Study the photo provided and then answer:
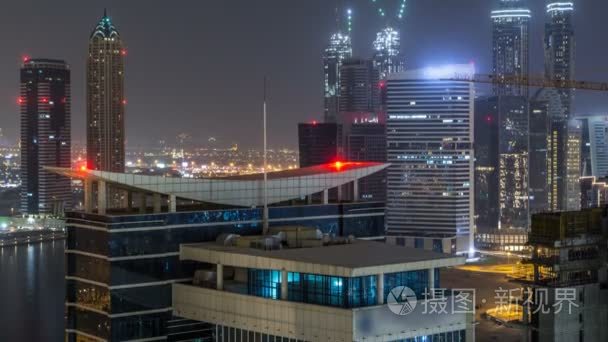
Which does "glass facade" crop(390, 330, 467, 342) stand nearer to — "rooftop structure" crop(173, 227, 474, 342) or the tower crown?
"rooftop structure" crop(173, 227, 474, 342)

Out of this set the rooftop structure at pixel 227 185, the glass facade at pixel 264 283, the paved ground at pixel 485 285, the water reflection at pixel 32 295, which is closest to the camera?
the glass facade at pixel 264 283

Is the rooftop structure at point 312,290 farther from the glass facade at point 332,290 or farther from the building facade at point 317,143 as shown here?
the building facade at point 317,143

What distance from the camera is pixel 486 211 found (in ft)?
305

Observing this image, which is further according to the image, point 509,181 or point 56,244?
point 509,181

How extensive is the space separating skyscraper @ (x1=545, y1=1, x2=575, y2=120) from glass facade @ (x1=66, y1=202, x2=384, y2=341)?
332 ft

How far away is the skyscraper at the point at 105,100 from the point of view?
9994 centimetres

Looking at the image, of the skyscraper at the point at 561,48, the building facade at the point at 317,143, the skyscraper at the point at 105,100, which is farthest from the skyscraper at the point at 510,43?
the skyscraper at the point at 105,100

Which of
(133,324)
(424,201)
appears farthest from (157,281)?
(424,201)

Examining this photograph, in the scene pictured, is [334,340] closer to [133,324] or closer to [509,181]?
[133,324]

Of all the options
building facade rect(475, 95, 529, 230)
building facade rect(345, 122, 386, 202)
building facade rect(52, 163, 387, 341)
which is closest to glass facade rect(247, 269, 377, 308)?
building facade rect(52, 163, 387, 341)

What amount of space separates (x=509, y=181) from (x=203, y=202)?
7512 centimetres

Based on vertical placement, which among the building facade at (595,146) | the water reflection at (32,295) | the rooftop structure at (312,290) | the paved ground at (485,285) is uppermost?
the building facade at (595,146)

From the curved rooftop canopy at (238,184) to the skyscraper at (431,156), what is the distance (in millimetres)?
50412

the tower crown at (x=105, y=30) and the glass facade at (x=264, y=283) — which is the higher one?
the tower crown at (x=105, y=30)
